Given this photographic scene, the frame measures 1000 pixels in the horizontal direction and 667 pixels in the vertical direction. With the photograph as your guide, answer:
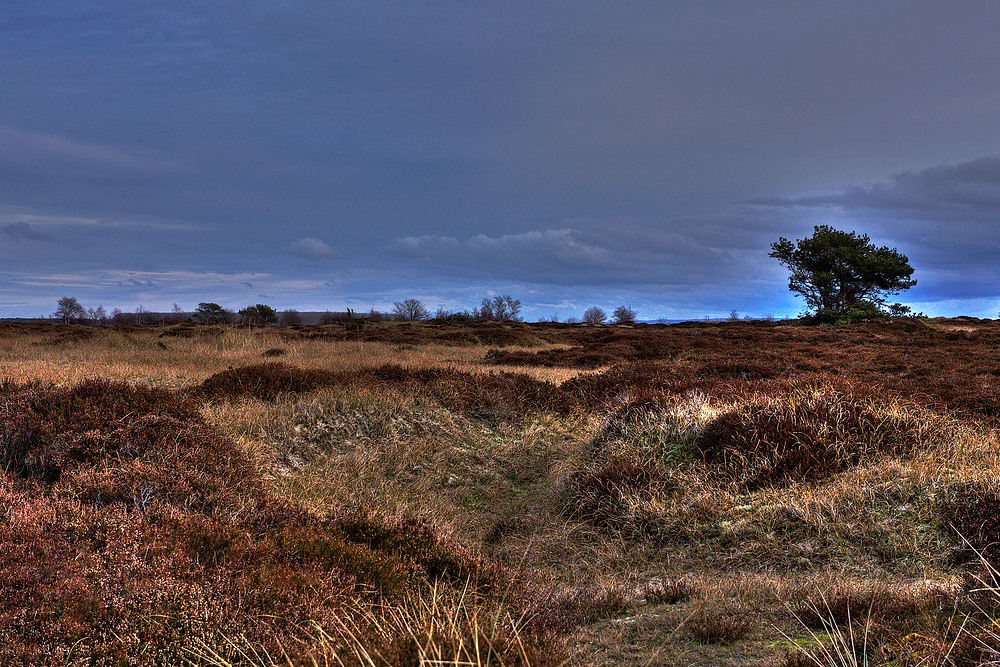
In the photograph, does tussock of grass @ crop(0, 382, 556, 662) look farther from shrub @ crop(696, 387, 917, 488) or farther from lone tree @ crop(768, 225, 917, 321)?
lone tree @ crop(768, 225, 917, 321)

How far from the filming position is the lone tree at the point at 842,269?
135 feet

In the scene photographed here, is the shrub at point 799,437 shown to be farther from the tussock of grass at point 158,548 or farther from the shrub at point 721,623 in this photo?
the tussock of grass at point 158,548

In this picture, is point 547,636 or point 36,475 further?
point 36,475

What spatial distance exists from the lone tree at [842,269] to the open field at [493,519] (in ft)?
112

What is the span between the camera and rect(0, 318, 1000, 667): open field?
2.91m

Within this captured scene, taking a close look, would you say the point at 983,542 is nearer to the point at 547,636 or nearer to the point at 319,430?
the point at 547,636

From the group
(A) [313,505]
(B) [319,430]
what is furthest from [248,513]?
(B) [319,430]

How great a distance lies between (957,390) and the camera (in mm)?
10406

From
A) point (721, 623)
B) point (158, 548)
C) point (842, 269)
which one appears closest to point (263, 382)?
point (158, 548)

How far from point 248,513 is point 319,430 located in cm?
400

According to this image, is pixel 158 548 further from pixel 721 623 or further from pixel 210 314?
pixel 210 314

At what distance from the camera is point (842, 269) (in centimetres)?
4253

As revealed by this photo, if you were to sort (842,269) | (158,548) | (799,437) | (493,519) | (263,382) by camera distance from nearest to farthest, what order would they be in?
(158,548) < (799,437) < (493,519) < (263,382) < (842,269)

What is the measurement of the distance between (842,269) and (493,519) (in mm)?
43646
